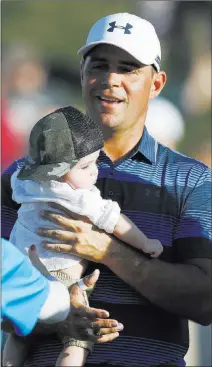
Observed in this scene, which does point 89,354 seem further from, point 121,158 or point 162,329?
point 121,158

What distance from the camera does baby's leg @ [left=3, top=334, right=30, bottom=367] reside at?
4602 millimetres

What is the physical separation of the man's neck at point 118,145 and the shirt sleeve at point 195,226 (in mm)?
359

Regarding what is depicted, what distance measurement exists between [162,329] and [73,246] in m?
0.49

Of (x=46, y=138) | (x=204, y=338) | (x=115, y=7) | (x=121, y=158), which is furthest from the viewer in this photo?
(x=115, y=7)

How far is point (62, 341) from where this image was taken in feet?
14.9

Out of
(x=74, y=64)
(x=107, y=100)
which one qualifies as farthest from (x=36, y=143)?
(x=74, y=64)

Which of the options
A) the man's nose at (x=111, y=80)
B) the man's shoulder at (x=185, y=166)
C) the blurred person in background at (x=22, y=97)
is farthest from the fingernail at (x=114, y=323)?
the blurred person in background at (x=22, y=97)

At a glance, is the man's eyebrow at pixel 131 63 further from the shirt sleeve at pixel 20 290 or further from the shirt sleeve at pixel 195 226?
the shirt sleeve at pixel 20 290

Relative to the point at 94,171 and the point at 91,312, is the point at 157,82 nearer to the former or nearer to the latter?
the point at 94,171

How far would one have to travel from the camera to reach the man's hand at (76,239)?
459cm

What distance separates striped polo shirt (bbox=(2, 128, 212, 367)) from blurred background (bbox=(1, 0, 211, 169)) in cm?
394

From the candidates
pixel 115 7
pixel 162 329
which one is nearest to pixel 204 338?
pixel 162 329

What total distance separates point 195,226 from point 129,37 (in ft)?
2.81

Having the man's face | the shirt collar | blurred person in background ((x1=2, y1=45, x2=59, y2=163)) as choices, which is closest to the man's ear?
the man's face
